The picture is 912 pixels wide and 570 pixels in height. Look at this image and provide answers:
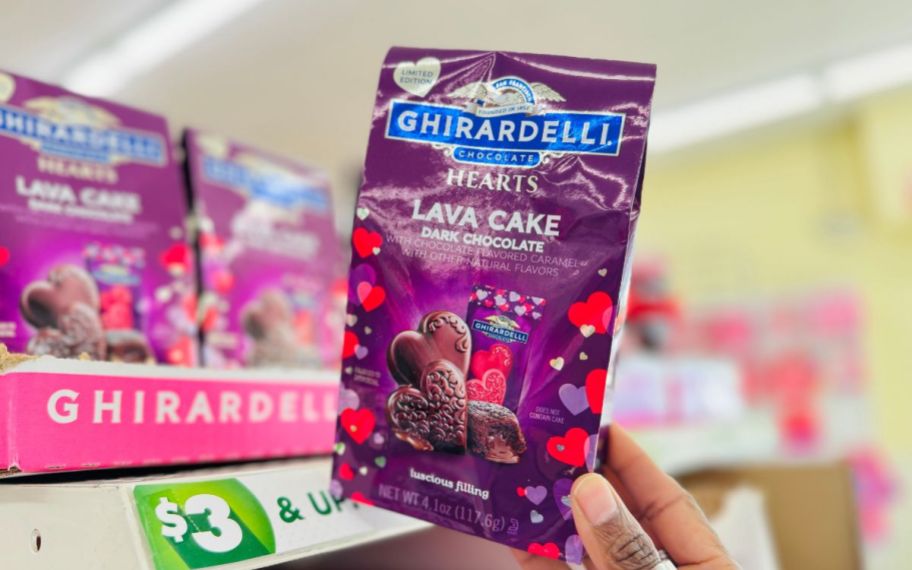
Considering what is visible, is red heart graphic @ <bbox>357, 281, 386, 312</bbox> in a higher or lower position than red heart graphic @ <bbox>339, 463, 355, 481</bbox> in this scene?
higher

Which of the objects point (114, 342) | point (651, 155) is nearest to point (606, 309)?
point (114, 342)

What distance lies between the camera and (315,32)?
380 cm

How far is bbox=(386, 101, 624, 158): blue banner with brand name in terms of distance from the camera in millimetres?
758

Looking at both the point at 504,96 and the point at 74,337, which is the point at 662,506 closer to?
the point at 504,96

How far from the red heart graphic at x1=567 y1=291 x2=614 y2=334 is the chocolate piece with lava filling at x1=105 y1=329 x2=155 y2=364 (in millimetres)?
570

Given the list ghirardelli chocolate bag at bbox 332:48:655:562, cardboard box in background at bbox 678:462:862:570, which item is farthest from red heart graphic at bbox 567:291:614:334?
cardboard box in background at bbox 678:462:862:570

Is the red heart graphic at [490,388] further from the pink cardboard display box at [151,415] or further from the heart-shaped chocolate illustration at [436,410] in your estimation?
the pink cardboard display box at [151,415]

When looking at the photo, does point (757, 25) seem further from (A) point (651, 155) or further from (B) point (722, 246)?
(B) point (722, 246)

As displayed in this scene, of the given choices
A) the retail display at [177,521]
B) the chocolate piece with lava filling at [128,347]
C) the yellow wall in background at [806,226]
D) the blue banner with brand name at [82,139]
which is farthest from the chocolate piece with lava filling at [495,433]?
the yellow wall in background at [806,226]

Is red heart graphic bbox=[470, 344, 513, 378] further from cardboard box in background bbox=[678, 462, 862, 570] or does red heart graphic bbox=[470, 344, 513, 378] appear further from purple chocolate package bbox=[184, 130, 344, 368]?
cardboard box in background bbox=[678, 462, 862, 570]

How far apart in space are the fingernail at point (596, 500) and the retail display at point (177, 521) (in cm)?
30

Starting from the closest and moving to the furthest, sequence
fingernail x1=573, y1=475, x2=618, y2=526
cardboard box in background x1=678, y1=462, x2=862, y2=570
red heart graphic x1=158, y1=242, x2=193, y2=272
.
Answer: fingernail x1=573, y1=475, x2=618, y2=526, red heart graphic x1=158, y1=242, x2=193, y2=272, cardboard box in background x1=678, y1=462, x2=862, y2=570

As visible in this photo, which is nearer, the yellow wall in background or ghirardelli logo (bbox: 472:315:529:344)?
ghirardelli logo (bbox: 472:315:529:344)

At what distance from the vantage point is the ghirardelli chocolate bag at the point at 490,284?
749mm
